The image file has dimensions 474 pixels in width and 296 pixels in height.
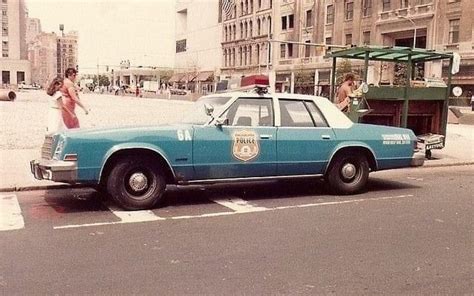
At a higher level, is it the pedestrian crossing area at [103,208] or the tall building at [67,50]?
the tall building at [67,50]

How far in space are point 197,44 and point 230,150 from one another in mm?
101988

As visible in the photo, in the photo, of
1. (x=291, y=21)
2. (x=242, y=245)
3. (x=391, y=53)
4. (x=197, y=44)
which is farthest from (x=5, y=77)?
(x=242, y=245)

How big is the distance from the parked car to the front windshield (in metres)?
0.02

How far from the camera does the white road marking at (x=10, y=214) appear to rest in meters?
6.03

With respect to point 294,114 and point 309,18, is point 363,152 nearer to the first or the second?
point 294,114

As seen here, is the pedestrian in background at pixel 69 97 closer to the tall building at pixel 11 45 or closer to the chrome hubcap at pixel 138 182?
the chrome hubcap at pixel 138 182

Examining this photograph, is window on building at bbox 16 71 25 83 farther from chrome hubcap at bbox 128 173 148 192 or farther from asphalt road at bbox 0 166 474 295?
chrome hubcap at bbox 128 173 148 192

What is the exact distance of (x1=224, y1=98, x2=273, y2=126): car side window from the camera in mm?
7430

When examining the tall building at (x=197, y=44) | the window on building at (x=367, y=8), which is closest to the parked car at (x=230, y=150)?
the window on building at (x=367, y=8)

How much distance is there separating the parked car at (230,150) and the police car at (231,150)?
13 millimetres

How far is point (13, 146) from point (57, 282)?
9.80m

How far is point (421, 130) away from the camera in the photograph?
43.0 ft

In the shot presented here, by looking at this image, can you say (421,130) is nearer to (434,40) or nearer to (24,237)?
(24,237)

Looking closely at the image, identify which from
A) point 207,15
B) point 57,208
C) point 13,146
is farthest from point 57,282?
point 207,15
